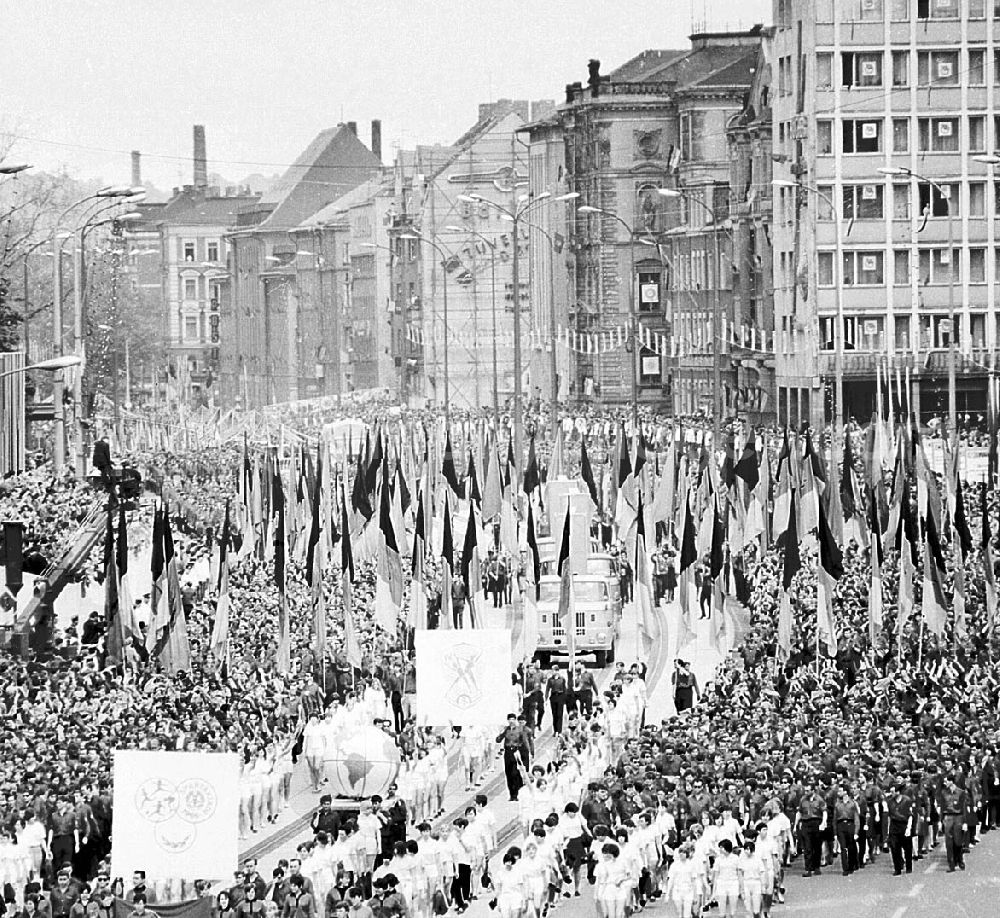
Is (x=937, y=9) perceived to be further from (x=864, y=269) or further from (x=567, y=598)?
(x=567, y=598)

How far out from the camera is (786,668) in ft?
124

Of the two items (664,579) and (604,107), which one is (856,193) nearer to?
(604,107)

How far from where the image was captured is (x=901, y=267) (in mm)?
96688

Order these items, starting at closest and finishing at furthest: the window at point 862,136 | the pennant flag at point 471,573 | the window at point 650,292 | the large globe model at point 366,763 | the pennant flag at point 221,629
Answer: the large globe model at point 366,763
the pennant flag at point 221,629
the pennant flag at point 471,573
the window at point 862,136
the window at point 650,292

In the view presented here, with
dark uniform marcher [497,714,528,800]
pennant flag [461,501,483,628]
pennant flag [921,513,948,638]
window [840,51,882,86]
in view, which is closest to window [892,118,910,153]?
window [840,51,882,86]

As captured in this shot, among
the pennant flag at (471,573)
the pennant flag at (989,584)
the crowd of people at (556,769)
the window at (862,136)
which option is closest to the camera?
the crowd of people at (556,769)

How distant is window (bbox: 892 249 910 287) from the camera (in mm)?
96438

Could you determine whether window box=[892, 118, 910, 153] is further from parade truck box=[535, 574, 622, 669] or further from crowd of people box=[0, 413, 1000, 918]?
crowd of people box=[0, 413, 1000, 918]

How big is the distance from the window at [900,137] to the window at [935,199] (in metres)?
1.69

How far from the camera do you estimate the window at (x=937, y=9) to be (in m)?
97.4

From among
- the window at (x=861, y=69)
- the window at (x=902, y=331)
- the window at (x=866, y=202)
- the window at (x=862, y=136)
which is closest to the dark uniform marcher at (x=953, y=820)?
the window at (x=902, y=331)

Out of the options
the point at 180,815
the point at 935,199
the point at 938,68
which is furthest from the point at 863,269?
the point at 180,815

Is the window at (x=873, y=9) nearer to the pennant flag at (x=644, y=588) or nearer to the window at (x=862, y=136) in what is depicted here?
the window at (x=862, y=136)

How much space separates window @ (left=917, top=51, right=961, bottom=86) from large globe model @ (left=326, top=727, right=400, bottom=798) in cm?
6809
